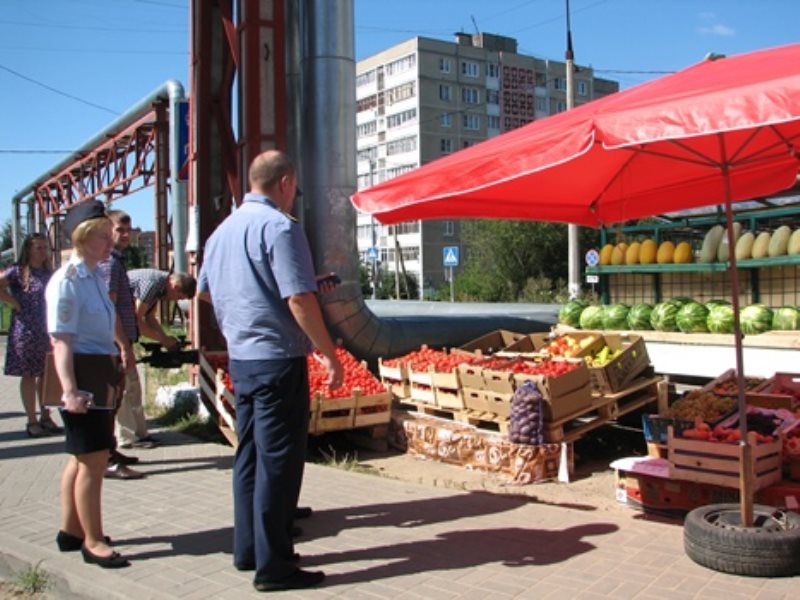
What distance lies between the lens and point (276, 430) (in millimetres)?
3715

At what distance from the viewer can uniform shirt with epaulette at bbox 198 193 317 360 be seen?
362 centimetres

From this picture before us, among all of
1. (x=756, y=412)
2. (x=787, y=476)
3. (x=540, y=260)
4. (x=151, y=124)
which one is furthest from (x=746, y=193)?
(x=540, y=260)

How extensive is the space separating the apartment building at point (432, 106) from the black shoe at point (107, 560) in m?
71.7

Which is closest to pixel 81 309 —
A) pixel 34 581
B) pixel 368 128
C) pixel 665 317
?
pixel 34 581

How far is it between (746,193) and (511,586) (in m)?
4.19

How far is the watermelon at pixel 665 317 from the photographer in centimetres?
954

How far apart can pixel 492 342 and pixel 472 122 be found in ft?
253

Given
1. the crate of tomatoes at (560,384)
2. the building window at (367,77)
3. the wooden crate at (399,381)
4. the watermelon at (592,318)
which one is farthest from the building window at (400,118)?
the crate of tomatoes at (560,384)

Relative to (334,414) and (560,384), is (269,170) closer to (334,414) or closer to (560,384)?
(560,384)

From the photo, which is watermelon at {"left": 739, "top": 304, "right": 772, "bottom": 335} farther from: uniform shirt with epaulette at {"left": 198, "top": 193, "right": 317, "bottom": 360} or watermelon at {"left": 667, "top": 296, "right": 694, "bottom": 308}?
uniform shirt with epaulette at {"left": 198, "top": 193, "right": 317, "bottom": 360}

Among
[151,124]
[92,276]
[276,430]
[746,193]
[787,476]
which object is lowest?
[787,476]

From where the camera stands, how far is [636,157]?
5746 millimetres

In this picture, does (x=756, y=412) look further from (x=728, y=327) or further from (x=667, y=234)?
(x=667, y=234)

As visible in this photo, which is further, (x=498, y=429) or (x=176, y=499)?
(x=498, y=429)
